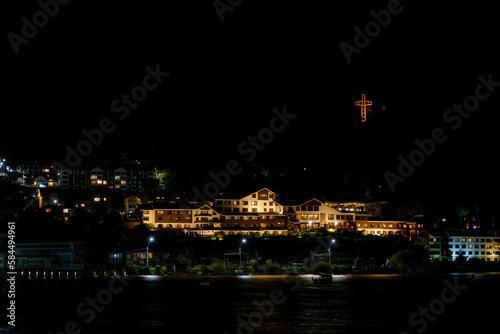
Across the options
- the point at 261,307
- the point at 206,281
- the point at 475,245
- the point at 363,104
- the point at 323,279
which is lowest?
the point at 261,307

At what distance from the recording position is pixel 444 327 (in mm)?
28734

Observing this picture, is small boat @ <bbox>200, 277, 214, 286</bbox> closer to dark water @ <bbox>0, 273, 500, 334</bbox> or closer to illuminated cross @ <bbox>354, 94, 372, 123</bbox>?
dark water @ <bbox>0, 273, 500, 334</bbox>

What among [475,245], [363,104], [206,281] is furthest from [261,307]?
[363,104]

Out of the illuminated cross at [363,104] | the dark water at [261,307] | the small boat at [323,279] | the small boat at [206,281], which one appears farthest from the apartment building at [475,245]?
the small boat at [206,281]

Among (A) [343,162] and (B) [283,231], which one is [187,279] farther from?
(A) [343,162]

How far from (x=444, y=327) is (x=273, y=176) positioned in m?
43.8

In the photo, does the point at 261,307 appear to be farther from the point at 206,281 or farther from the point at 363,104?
the point at 363,104

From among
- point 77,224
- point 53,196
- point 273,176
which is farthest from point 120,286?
point 273,176

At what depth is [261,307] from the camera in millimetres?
32094

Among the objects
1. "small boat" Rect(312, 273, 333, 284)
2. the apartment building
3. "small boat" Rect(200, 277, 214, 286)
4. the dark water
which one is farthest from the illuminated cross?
"small boat" Rect(200, 277, 214, 286)

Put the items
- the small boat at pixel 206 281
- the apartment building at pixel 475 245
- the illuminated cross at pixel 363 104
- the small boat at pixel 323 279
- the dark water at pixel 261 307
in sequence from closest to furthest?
the dark water at pixel 261 307 < the small boat at pixel 206 281 < the small boat at pixel 323 279 < the apartment building at pixel 475 245 < the illuminated cross at pixel 363 104

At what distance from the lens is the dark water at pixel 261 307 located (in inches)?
1057

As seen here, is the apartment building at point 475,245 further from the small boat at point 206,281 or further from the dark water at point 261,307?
the small boat at point 206,281

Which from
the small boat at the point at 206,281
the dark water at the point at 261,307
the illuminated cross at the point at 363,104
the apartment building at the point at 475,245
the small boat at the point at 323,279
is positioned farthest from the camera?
the illuminated cross at the point at 363,104
